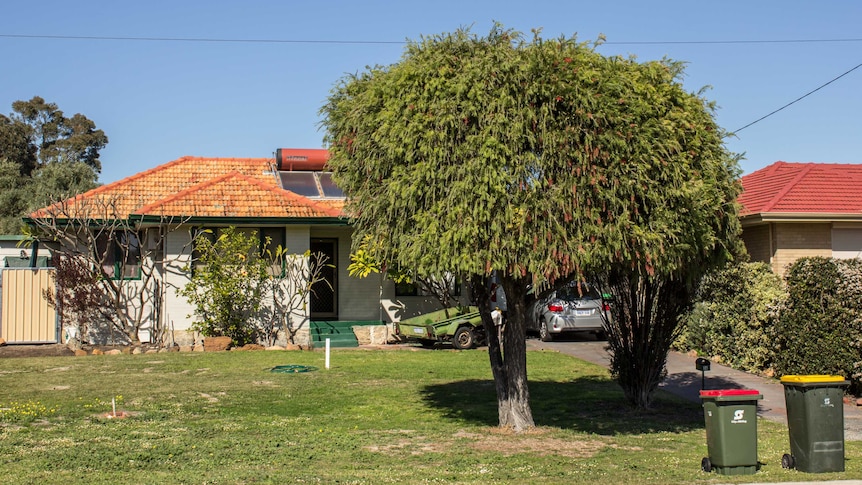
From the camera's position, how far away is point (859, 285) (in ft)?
45.1

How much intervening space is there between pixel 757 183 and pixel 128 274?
50.4ft

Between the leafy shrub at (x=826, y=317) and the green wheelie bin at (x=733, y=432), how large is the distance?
574 cm

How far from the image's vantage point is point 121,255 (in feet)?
69.3

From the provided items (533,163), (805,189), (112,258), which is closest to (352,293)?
(112,258)

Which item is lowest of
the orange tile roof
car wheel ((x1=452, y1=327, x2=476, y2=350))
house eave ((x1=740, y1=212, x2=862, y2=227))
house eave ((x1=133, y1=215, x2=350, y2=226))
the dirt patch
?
the dirt patch

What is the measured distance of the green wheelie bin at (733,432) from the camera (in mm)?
8938

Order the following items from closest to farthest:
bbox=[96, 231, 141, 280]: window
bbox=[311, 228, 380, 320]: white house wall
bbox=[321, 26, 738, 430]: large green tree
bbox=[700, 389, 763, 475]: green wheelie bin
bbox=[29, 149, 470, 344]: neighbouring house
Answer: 1. bbox=[700, 389, 763, 475]: green wheelie bin
2. bbox=[321, 26, 738, 430]: large green tree
3. bbox=[29, 149, 470, 344]: neighbouring house
4. bbox=[96, 231, 141, 280]: window
5. bbox=[311, 228, 380, 320]: white house wall

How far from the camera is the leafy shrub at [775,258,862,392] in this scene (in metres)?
13.8

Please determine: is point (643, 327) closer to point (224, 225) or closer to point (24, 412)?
point (24, 412)

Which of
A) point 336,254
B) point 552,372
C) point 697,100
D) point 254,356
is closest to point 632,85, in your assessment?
point 697,100

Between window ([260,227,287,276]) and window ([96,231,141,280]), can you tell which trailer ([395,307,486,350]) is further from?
window ([96,231,141,280])

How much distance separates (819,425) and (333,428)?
5807 mm

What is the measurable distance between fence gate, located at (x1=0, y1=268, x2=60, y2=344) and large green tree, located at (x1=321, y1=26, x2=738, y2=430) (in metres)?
13.3

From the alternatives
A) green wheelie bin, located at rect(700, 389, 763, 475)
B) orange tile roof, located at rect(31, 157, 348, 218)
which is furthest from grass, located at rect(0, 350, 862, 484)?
orange tile roof, located at rect(31, 157, 348, 218)
